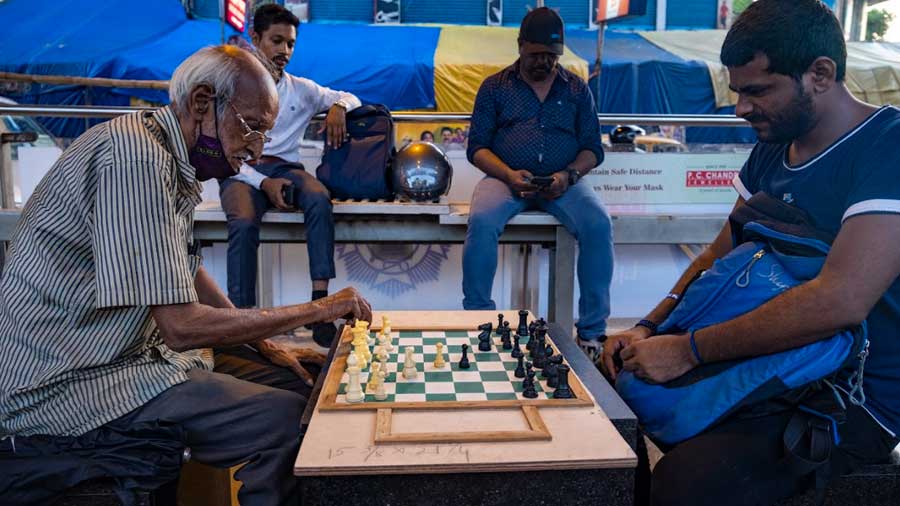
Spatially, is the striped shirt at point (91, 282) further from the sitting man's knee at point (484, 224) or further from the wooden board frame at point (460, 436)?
the sitting man's knee at point (484, 224)

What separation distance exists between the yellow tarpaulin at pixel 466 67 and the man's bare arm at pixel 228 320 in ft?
25.1

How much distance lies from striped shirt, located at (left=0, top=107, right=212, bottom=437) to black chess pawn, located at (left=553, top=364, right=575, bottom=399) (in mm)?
1008

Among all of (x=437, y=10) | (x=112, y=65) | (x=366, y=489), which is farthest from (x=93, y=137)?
(x=437, y=10)

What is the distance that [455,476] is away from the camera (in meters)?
1.51

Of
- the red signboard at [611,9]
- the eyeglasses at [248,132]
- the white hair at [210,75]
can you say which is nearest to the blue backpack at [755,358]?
the eyeglasses at [248,132]

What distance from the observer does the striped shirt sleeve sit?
5.74 ft

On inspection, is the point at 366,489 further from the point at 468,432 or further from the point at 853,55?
the point at 853,55

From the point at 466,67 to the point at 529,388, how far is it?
826 centimetres

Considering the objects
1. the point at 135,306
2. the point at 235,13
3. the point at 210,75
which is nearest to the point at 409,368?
the point at 135,306

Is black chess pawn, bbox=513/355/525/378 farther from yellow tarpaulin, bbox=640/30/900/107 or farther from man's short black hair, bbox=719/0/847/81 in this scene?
yellow tarpaulin, bbox=640/30/900/107

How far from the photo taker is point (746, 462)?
1.76m

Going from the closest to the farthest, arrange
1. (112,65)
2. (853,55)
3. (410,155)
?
(410,155)
(112,65)
(853,55)

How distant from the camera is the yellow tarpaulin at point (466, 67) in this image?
9570 mm

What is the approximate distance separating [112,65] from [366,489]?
9.28m
